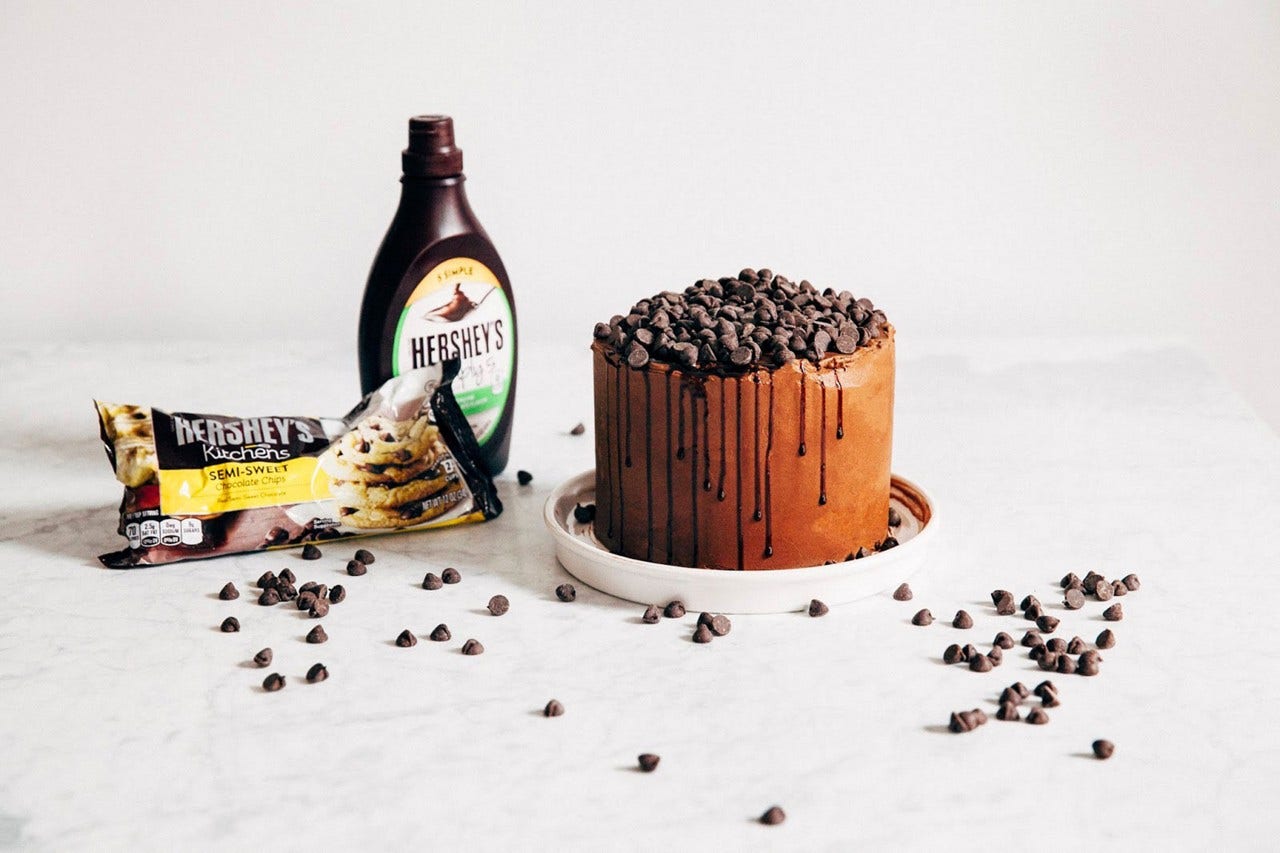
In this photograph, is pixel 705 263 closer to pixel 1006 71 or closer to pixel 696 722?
pixel 1006 71

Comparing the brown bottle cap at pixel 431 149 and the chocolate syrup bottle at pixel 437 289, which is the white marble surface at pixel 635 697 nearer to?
the chocolate syrup bottle at pixel 437 289

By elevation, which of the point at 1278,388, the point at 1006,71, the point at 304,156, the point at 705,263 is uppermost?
the point at 1006,71

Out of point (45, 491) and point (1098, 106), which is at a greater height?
point (1098, 106)

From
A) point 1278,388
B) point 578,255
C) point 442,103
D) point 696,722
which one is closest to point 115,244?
point 442,103

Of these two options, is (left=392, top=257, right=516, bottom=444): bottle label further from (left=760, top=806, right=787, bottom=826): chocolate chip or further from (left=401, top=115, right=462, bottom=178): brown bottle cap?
(left=760, top=806, right=787, bottom=826): chocolate chip

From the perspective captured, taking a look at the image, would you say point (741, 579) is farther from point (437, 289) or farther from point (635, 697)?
Answer: point (437, 289)

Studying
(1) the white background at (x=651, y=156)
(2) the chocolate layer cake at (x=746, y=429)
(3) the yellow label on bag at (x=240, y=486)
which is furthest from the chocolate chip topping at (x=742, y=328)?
(1) the white background at (x=651, y=156)
